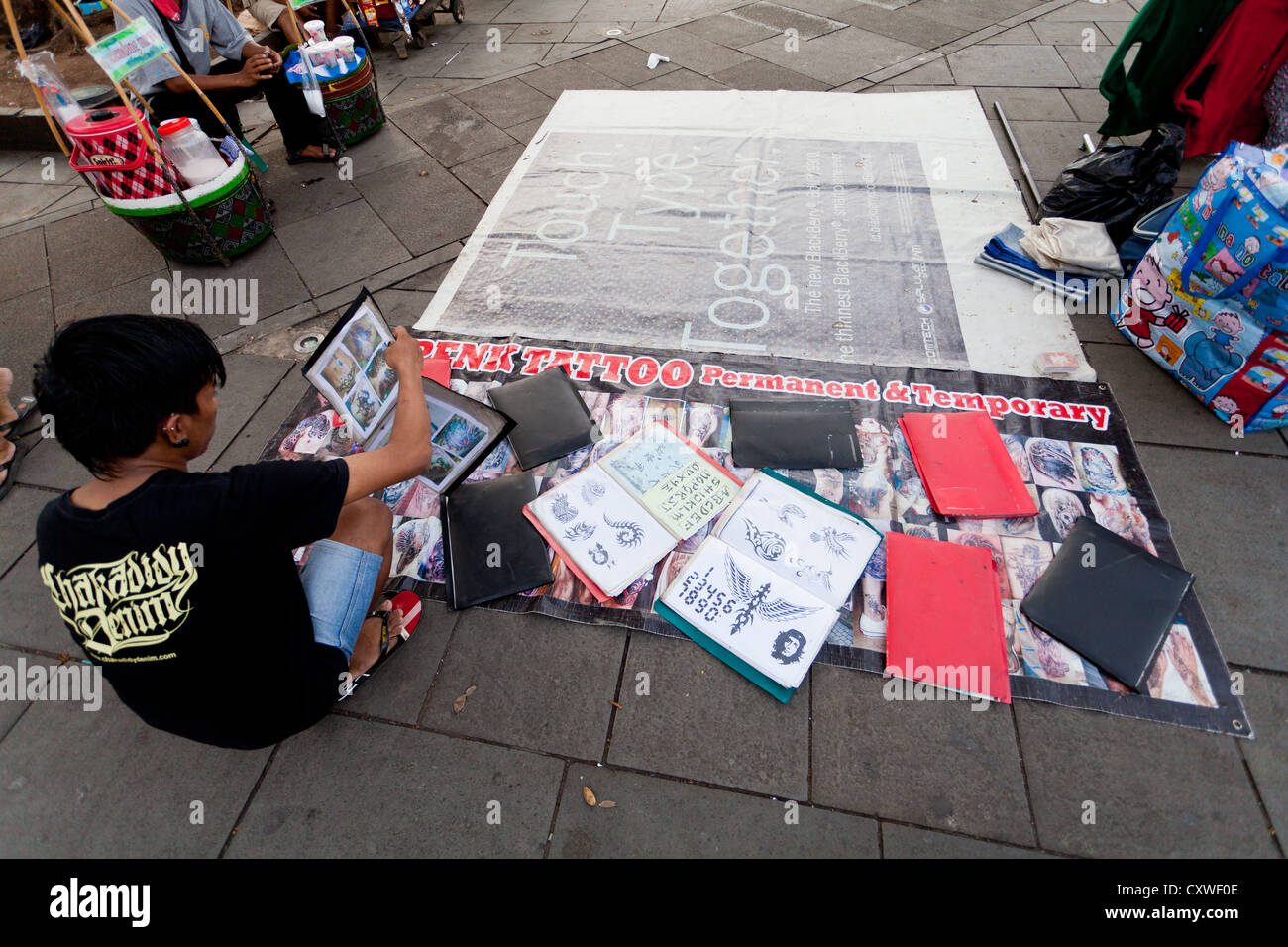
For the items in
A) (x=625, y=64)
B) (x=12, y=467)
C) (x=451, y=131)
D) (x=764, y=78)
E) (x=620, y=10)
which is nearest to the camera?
(x=12, y=467)

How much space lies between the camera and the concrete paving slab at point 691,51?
5.48 metres

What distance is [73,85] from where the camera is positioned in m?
5.80

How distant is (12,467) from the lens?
280 cm

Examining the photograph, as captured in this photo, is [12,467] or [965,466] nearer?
[965,466]

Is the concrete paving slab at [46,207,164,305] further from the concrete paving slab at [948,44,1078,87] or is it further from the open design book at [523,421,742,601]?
the concrete paving slab at [948,44,1078,87]

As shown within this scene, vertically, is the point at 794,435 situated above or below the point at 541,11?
below

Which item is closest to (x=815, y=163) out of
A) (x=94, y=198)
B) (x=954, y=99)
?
(x=954, y=99)

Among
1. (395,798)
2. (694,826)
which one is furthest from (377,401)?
(694,826)

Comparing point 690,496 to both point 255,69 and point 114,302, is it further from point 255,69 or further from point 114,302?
point 255,69

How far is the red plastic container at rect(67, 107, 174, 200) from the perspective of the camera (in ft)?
9.86

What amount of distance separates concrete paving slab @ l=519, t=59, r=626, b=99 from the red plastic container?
10.6 ft

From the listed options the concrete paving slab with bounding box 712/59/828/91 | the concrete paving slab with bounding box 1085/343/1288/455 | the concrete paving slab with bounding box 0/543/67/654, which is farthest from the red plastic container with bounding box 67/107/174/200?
the concrete paving slab with bounding box 1085/343/1288/455

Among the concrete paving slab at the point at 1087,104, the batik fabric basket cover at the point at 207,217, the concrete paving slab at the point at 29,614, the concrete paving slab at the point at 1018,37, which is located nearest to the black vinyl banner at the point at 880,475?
the concrete paving slab at the point at 29,614

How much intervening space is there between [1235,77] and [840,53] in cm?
313
